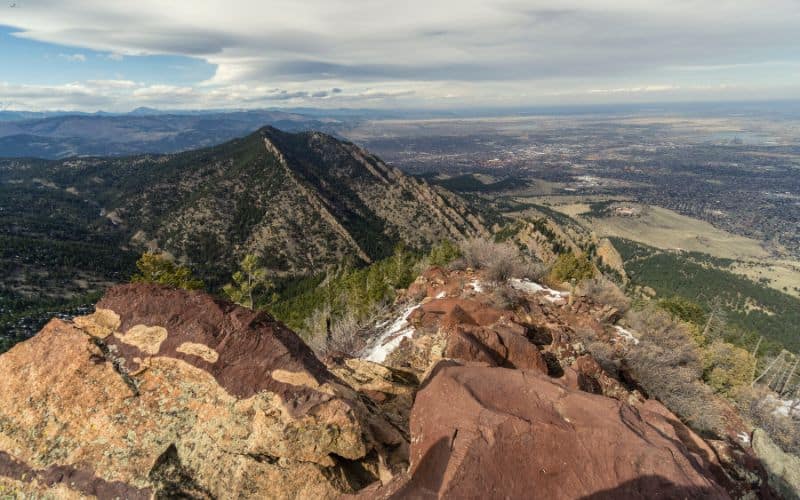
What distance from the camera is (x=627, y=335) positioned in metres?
34.0

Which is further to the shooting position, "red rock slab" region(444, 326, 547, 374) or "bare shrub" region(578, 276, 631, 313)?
"bare shrub" region(578, 276, 631, 313)

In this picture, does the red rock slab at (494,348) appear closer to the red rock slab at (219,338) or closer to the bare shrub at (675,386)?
the red rock slab at (219,338)

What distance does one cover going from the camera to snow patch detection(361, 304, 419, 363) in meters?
28.8

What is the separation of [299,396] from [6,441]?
777cm

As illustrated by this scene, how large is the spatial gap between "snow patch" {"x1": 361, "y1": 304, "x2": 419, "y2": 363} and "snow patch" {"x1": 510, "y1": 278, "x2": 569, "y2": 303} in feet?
49.4

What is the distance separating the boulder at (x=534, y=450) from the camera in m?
9.80

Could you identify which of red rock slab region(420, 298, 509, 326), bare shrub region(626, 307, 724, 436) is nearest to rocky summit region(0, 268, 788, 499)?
bare shrub region(626, 307, 724, 436)

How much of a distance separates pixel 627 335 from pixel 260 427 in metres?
33.0

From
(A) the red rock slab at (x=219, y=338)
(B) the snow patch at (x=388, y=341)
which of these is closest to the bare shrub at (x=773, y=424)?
(B) the snow patch at (x=388, y=341)

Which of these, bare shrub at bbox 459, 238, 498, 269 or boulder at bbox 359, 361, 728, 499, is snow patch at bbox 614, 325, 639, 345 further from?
boulder at bbox 359, 361, 728, 499

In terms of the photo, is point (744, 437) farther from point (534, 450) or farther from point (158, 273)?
point (158, 273)

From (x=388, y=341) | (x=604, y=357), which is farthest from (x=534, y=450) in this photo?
(x=388, y=341)

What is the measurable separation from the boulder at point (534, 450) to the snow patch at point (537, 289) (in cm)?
2920

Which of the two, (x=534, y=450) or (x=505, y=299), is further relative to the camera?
(x=505, y=299)
